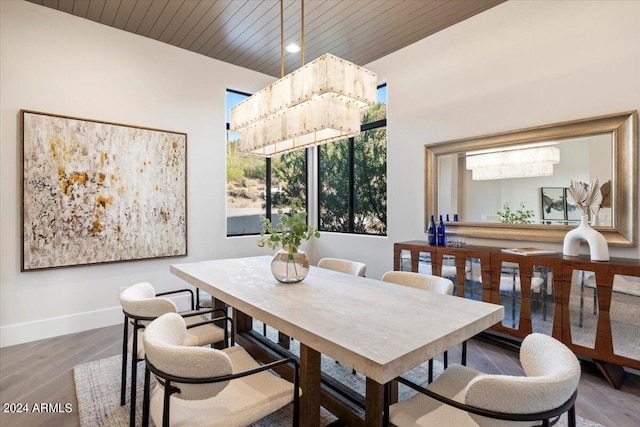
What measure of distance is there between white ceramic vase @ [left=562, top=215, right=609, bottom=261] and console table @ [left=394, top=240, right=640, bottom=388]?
0.06 metres

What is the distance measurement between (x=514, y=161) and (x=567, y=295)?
4.13ft

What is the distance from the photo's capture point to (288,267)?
2104mm

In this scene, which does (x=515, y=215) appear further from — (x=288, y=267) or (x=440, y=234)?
(x=288, y=267)

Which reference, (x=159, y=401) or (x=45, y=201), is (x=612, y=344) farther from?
(x=45, y=201)

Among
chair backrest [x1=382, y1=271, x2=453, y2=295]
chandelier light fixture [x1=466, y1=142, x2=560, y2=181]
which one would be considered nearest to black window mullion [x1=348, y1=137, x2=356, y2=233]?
chandelier light fixture [x1=466, y1=142, x2=560, y2=181]

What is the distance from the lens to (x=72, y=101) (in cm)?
334

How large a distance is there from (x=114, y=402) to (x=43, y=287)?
1808 mm

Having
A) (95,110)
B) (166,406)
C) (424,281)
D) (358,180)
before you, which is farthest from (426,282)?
(95,110)

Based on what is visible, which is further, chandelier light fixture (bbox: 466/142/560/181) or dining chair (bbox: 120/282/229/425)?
chandelier light fixture (bbox: 466/142/560/181)

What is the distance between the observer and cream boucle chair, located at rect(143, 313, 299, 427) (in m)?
1.11

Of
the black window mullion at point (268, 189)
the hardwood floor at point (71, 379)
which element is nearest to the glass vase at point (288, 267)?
the hardwood floor at point (71, 379)

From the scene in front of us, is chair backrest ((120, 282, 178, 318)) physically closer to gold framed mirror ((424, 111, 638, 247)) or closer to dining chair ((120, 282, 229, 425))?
dining chair ((120, 282, 229, 425))

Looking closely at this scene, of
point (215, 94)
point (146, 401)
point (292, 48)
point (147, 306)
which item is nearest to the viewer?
point (146, 401)

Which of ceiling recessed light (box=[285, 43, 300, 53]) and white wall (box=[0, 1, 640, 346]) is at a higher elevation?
ceiling recessed light (box=[285, 43, 300, 53])
